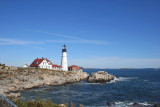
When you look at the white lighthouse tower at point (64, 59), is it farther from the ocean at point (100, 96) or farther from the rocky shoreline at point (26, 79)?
the ocean at point (100, 96)

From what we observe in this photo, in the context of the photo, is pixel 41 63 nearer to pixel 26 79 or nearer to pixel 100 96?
pixel 26 79

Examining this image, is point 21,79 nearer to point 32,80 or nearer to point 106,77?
point 32,80

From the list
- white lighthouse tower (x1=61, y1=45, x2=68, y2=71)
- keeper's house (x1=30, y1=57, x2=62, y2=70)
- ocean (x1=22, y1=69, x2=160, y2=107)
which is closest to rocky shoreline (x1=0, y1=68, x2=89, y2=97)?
ocean (x1=22, y1=69, x2=160, y2=107)

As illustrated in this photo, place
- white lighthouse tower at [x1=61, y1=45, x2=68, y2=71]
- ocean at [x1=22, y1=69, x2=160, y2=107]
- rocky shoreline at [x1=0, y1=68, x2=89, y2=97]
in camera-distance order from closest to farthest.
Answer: ocean at [x1=22, y1=69, x2=160, y2=107], rocky shoreline at [x1=0, y1=68, x2=89, y2=97], white lighthouse tower at [x1=61, y1=45, x2=68, y2=71]

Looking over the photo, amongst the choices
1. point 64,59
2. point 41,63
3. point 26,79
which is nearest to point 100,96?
point 26,79

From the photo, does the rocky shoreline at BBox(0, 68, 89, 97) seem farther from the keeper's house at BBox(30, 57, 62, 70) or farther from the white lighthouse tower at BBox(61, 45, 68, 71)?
the keeper's house at BBox(30, 57, 62, 70)

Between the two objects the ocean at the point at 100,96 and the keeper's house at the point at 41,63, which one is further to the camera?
the keeper's house at the point at 41,63

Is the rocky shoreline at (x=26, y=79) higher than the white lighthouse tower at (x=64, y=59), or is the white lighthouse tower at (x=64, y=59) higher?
the white lighthouse tower at (x=64, y=59)

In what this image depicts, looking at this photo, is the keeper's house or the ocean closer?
the ocean

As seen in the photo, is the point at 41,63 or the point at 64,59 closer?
Answer: the point at 41,63

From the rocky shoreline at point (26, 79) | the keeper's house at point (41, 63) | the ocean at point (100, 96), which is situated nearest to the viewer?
the ocean at point (100, 96)

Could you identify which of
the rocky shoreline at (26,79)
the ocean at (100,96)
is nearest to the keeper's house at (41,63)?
the rocky shoreline at (26,79)

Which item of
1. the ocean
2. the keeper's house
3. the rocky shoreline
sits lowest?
the ocean

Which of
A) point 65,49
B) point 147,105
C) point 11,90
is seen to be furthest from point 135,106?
point 65,49
